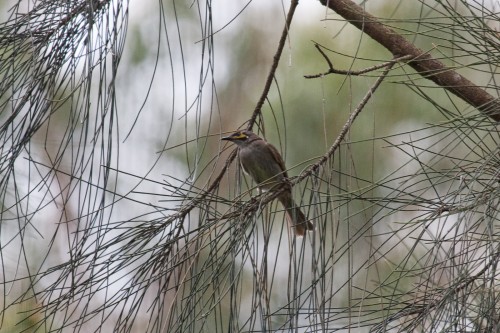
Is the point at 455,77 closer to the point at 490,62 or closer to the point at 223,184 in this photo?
the point at 490,62

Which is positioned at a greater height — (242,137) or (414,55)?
(242,137)

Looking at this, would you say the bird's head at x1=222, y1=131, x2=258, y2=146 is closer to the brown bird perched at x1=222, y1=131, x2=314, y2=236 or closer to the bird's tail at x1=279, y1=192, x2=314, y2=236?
the brown bird perched at x1=222, y1=131, x2=314, y2=236

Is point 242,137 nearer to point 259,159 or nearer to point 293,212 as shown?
point 259,159

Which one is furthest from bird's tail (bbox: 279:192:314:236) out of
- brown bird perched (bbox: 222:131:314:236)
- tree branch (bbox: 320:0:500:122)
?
tree branch (bbox: 320:0:500:122)

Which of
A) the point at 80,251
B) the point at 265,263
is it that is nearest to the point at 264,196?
the point at 265,263

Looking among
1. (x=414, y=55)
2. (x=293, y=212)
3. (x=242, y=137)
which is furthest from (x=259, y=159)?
(x=293, y=212)

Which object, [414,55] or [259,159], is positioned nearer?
[414,55]

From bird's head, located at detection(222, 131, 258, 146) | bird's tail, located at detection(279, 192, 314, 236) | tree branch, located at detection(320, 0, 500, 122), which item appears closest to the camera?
bird's tail, located at detection(279, 192, 314, 236)

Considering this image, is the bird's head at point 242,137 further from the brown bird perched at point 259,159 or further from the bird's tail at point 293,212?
the bird's tail at point 293,212

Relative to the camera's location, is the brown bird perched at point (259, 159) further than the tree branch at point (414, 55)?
Yes

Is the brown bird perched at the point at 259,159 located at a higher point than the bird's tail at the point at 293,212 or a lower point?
higher

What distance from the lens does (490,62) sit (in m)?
1.30

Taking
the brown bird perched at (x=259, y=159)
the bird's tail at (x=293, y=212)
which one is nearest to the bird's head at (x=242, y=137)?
the brown bird perched at (x=259, y=159)

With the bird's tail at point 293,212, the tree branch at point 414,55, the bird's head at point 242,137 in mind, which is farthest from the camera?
the bird's head at point 242,137
